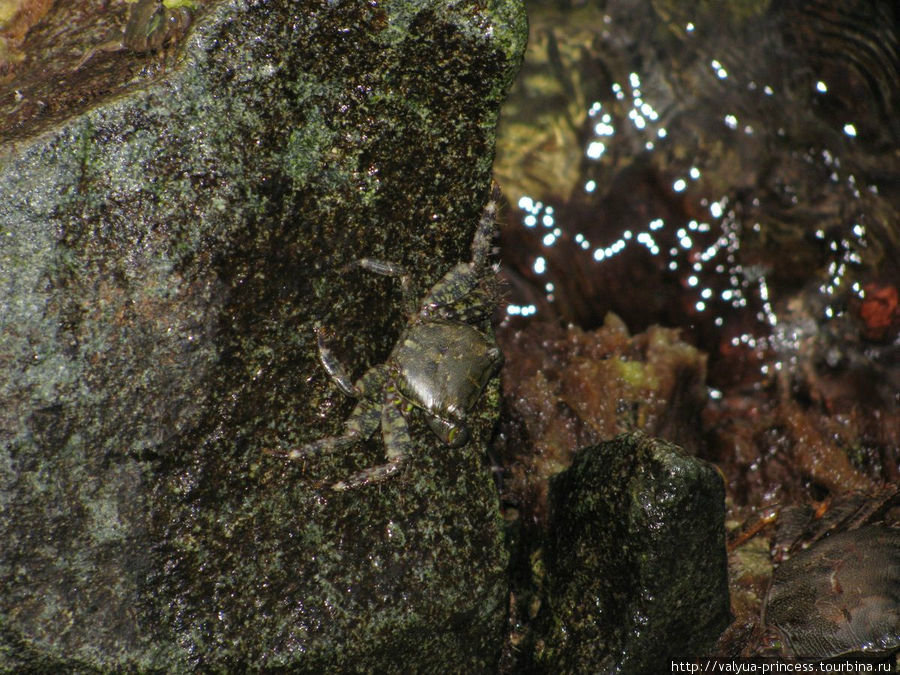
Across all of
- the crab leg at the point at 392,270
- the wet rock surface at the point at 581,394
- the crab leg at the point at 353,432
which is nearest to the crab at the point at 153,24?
the crab leg at the point at 392,270

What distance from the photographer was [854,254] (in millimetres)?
4879

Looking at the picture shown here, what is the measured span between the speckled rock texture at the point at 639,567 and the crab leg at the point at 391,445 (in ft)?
2.83

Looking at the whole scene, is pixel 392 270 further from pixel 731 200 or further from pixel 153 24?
pixel 731 200

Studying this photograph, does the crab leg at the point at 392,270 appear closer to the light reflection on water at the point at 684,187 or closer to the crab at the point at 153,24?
the crab at the point at 153,24

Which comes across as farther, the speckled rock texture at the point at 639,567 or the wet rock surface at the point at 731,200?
the wet rock surface at the point at 731,200

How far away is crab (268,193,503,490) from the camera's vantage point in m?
2.77

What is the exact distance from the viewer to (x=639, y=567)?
2842mm

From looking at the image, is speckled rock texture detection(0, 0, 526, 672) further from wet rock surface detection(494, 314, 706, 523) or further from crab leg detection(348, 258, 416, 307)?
wet rock surface detection(494, 314, 706, 523)

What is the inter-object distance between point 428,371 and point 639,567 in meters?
1.19

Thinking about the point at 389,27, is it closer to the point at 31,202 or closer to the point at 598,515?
the point at 31,202

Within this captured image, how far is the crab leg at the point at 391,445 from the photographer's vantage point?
2.77 meters

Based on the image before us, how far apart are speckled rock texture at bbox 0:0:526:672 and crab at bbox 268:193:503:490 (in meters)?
0.06

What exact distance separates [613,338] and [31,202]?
3.25 m

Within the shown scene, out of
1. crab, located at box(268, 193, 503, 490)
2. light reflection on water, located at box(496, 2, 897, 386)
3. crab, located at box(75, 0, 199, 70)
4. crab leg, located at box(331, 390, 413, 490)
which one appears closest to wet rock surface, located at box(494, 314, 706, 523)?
light reflection on water, located at box(496, 2, 897, 386)
